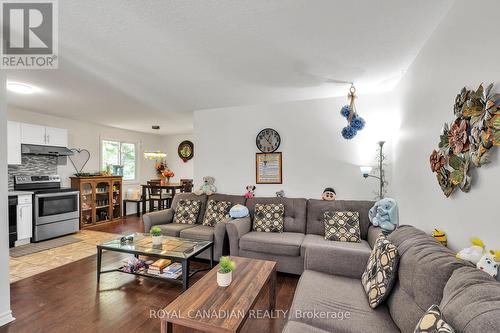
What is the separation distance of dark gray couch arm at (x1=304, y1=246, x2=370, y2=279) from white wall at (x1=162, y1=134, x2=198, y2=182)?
569 cm

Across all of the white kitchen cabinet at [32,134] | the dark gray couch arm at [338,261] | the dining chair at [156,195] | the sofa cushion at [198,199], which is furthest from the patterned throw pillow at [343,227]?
the white kitchen cabinet at [32,134]

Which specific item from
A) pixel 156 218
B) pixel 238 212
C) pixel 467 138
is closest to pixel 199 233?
pixel 238 212

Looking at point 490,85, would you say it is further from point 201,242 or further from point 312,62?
point 201,242

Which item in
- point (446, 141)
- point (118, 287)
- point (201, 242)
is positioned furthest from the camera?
point (201, 242)

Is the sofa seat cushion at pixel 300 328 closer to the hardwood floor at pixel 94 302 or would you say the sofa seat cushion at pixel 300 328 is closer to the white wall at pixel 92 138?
the hardwood floor at pixel 94 302

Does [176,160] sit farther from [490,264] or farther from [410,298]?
[490,264]

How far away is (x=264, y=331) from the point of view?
1.90 meters

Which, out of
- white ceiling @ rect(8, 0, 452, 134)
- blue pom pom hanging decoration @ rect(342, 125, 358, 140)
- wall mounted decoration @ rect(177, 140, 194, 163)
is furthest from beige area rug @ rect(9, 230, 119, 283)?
blue pom pom hanging decoration @ rect(342, 125, 358, 140)

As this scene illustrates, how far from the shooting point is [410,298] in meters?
1.28

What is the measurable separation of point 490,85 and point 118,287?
3409 millimetres

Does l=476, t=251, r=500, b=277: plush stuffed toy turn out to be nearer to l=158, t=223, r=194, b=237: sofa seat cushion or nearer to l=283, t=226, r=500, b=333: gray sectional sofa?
l=283, t=226, r=500, b=333: gray sectional sofa

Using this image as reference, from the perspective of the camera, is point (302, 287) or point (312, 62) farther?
point (312, 62)

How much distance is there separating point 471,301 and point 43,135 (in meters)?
5.91

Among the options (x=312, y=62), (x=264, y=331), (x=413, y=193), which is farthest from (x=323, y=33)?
(x=264, y=331)
